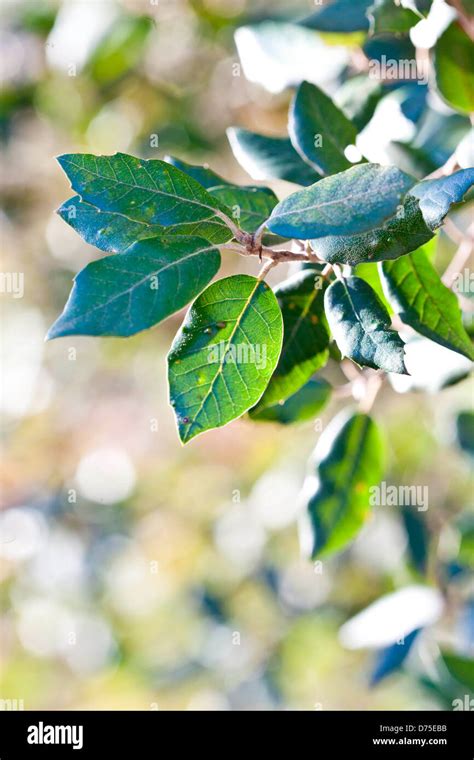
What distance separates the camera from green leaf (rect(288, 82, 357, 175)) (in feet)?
2.23

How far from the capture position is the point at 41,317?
261 centimetres

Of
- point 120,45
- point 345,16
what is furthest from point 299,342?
point 120,45

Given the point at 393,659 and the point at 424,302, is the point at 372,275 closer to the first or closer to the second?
the point at 424,302

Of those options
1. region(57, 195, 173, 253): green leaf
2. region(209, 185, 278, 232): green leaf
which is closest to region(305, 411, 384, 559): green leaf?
region(209, 185, 278, 232): green leaf

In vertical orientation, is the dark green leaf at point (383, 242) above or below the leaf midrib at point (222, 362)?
above

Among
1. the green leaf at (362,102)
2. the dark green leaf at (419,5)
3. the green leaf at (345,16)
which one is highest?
the green leaf at (345,16)

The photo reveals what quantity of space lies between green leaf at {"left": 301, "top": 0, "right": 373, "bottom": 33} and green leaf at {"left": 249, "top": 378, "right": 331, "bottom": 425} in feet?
1.33

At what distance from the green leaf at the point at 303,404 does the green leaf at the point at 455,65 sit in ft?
1.20

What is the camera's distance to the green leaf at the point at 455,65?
815 mm

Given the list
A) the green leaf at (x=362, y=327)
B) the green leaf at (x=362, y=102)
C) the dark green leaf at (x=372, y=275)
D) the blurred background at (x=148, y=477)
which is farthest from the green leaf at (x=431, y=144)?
the blurred background at (x=148, y=477)

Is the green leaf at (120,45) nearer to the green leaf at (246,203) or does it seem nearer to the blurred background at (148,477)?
the blurred background at (148,477)

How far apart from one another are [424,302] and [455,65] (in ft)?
1.08
